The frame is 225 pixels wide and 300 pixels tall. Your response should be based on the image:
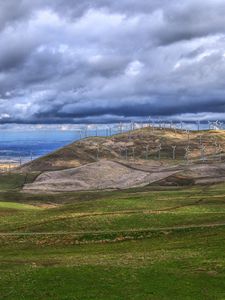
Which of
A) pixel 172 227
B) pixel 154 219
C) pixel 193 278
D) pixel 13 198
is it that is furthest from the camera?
pixel 13 198

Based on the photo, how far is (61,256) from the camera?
57344 mm

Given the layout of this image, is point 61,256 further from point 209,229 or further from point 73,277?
point 209,229

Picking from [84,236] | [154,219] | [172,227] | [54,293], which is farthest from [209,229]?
[54,293]

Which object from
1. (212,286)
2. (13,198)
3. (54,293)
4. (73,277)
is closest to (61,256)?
(73,277)

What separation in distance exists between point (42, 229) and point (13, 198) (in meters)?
118

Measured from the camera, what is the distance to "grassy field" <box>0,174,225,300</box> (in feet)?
135

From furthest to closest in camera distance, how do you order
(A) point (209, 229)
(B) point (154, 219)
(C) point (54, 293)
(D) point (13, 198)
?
(D) point (13, 198) → (B) point (154, 219) → (A) point (209, 229) → (C) point (54, 293)

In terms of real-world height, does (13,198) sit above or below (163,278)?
below

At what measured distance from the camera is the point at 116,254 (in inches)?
2253

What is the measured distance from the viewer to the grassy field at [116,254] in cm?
4119

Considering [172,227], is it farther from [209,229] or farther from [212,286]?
[212,286]

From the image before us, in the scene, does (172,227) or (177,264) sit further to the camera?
(172,227)

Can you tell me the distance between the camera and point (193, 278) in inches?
1716

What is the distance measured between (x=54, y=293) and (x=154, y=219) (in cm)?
4051
